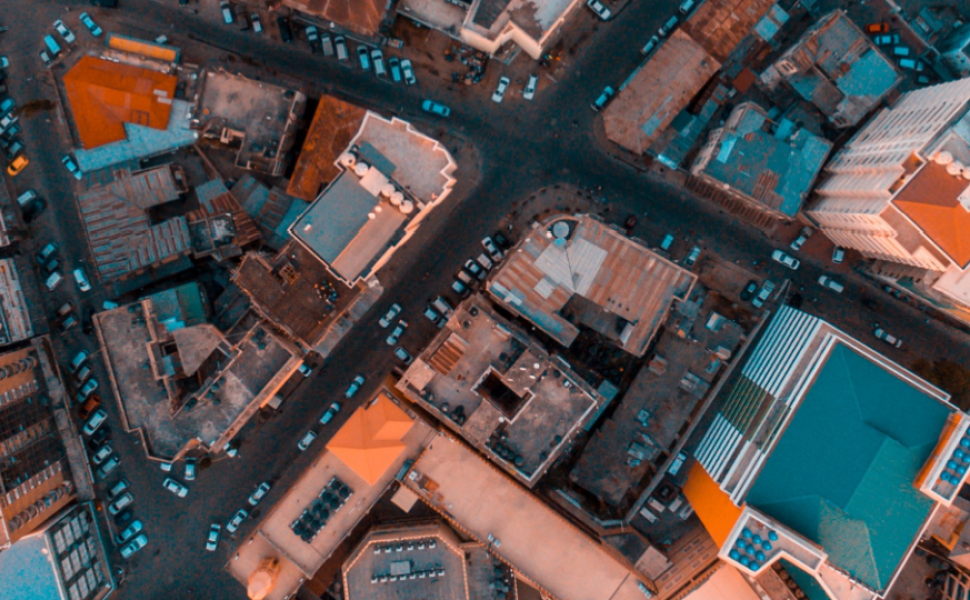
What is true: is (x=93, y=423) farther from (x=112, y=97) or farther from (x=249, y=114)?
(x=249, y=114)

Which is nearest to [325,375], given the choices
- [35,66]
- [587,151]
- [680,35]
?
[587,151]

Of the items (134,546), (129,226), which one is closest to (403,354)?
(129,226)

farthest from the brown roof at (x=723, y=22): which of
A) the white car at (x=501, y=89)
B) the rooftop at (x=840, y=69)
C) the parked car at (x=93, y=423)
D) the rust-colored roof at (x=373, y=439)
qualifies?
the parked car at (x=93, y=423)

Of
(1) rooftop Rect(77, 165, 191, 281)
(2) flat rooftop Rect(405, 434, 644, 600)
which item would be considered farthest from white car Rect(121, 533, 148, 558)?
(2) flat rooftop Rect(405, 434, 644, 600)

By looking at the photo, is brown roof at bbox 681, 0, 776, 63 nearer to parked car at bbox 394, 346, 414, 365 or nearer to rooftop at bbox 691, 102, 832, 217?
rooftop at bbox 691, 102, 832, 217

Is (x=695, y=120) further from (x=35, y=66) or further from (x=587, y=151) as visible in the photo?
(x=35, y=66)
